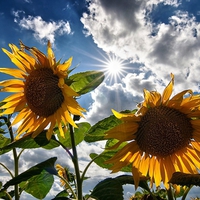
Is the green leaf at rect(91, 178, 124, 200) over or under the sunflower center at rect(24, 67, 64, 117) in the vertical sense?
under

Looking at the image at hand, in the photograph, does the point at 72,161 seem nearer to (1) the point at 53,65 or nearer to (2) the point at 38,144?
(2) the point at 38,144

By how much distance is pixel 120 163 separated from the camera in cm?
197

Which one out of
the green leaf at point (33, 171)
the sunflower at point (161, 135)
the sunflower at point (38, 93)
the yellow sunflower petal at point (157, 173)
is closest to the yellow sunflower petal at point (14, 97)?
the sunflower at point (38, 93)

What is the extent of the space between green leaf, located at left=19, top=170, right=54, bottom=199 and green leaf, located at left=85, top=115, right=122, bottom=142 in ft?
2.63

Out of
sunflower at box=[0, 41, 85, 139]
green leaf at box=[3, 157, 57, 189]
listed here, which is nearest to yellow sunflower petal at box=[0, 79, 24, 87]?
sunflower at box=[0, 41, 85, 139]

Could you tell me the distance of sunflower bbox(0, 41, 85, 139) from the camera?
2162 millimetres

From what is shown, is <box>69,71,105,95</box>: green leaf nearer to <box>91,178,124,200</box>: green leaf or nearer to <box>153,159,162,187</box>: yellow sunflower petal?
<box>91,178,124,200</box>: green leaf

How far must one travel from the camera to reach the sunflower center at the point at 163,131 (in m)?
1.98

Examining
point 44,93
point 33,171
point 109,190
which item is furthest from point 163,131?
point 44,93

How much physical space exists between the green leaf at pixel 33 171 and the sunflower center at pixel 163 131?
56 centimetres

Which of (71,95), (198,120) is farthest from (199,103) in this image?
(71,95)

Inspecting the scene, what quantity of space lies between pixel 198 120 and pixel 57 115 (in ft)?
3.15

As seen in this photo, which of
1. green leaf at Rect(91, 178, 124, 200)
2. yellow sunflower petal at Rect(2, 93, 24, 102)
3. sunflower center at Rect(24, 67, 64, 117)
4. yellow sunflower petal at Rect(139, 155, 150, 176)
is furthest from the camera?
yellow sunflower petal at Rect(2, 93, 24, 102)

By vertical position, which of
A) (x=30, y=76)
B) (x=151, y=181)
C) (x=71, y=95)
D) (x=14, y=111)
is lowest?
(x=151, y=181)
